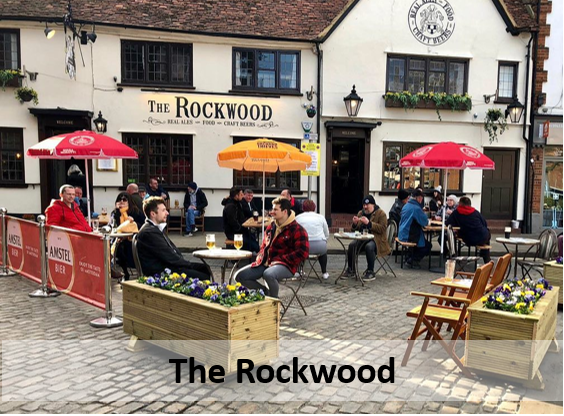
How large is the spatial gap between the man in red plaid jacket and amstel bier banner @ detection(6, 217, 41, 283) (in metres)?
3.53

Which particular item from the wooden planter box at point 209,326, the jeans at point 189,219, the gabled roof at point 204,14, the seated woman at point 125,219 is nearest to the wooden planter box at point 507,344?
the wooden planter box at point 209,326

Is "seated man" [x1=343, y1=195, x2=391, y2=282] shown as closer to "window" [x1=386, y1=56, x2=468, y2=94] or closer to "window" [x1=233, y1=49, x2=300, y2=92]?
"window" [x1=233, y1=49, x2=300, y2=92]

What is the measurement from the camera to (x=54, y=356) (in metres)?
4.88

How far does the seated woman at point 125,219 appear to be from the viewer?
853 cm

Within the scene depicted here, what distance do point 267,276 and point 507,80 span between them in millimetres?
14137

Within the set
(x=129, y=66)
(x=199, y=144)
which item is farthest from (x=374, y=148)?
(x=129, y=66)

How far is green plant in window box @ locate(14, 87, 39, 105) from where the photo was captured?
44.7 ft

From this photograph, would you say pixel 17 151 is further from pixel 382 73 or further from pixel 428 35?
pixel 428 35

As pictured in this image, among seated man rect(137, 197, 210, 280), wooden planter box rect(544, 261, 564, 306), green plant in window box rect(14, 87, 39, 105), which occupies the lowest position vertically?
wooden planter box rect(544, 261, 564, 306)

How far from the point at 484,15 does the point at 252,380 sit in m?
15.7

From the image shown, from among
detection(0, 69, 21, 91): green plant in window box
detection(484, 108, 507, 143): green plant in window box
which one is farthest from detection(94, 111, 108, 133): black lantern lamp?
detection(484, 108, 507, 143): green plant in window box

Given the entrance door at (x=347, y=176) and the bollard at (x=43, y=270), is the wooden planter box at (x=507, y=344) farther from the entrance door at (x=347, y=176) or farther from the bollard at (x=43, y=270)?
the entrance door at (x=347, y=176)

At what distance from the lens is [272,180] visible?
51.1 ft

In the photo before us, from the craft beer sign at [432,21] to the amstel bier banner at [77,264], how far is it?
1326cm
